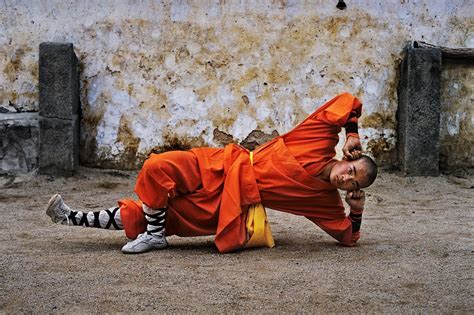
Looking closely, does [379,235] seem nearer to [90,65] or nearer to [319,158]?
[319,158]

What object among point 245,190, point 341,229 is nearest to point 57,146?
point 245,190

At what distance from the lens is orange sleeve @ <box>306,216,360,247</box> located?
3129 millimetres

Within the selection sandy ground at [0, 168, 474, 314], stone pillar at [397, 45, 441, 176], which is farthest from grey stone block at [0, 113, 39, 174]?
stone pillar at [397, 45, 441, 176]

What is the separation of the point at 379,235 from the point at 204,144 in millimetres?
2166

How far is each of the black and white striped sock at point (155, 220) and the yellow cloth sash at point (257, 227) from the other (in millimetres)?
381

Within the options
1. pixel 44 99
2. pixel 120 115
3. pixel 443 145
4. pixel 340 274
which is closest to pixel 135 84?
pixel 120 115

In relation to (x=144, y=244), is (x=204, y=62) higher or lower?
higher

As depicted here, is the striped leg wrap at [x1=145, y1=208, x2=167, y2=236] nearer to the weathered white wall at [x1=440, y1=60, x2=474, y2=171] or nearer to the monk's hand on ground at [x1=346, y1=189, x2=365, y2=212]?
the monk's hand on ground at [x1=346, y1=189, x2=365, y2=212]

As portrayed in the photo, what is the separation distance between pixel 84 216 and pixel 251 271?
88 centimetres

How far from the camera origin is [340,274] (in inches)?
103

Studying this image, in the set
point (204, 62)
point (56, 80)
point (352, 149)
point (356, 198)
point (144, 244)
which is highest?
point (204, 62)

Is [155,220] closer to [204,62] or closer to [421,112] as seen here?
[204,62]

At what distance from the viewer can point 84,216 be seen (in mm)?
3131

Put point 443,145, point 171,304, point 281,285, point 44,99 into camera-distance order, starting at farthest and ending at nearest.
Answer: point 443,145 → point 44,99 → point 281,285 → point 171,304
